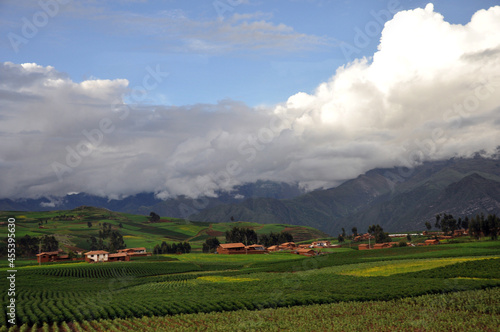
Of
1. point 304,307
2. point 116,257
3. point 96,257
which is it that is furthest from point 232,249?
point 304,307

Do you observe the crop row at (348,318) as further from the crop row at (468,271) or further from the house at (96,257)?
the house at (96,257)

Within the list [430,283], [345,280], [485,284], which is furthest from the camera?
[345,280]

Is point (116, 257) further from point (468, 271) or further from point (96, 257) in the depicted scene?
point (468, 271)

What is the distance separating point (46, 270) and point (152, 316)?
81.8m

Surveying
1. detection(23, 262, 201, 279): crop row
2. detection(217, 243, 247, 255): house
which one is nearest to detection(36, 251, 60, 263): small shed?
detection(23, 262, 201, 279): crop row

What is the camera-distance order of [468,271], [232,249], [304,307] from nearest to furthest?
[304,307]
[468,271]
[232,249]

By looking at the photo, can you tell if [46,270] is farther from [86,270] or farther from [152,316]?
[152,316]

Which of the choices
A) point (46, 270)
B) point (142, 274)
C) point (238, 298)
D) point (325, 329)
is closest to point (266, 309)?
point (238, 298)

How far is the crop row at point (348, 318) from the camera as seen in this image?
37.8 meters

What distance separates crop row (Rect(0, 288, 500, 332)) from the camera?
37812mm

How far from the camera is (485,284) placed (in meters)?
55.2

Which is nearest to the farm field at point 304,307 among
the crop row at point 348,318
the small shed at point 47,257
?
the crop row at point 348,318

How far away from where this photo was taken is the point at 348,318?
1645 inches

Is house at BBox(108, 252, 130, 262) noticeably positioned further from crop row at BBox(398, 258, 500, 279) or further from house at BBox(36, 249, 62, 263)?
crop row at BBox(398, 258, 500, 279)
